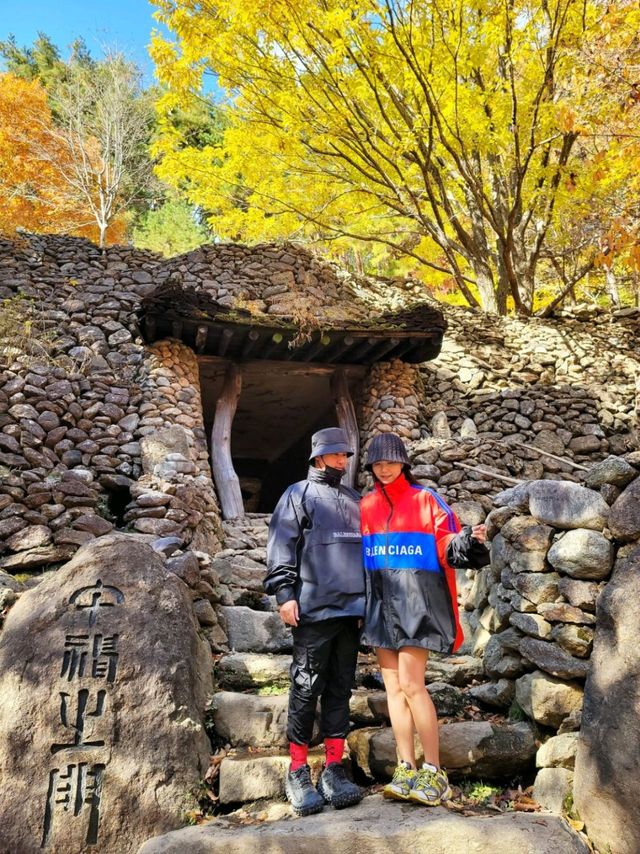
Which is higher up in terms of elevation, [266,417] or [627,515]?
[266,417]

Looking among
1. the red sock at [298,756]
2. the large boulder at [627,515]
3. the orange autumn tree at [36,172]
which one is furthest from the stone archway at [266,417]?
the orange autumn tree at [36,172]

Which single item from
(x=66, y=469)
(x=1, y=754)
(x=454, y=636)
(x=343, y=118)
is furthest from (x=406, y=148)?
(x=1, y=754)

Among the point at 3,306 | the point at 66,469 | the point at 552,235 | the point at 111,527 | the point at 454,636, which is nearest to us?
the point at 454,636

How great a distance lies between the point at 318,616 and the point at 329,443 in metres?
0.95

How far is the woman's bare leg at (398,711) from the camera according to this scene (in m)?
3.01

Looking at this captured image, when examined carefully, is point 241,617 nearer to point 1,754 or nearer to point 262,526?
point 1,754

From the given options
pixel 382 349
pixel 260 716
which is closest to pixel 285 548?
pixel 260 716

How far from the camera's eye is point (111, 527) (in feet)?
21.3

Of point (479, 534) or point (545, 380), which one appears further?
point (545, 380)

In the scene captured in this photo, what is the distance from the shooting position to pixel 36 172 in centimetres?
1592

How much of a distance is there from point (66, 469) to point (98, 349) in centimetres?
219

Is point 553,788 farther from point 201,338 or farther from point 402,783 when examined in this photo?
point 201,338

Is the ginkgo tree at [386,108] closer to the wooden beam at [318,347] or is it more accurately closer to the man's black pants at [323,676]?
the wooden beam at [318,347]

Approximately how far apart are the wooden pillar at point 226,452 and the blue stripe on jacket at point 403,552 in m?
5.25
